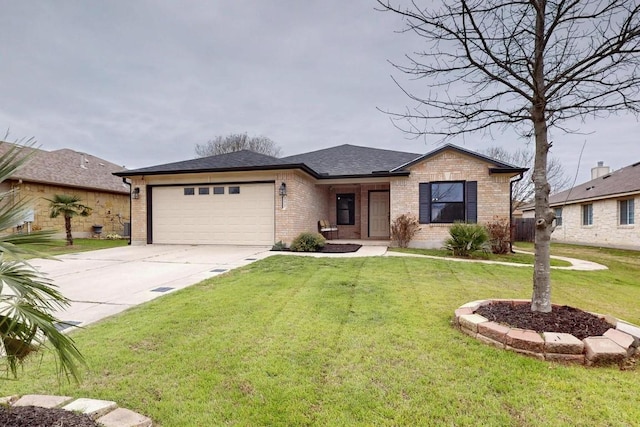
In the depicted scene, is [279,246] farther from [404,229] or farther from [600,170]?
[600,170]

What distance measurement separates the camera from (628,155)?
9320 millimetres

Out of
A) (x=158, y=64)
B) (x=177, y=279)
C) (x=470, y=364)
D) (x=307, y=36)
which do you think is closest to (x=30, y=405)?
(x=470, y=364)

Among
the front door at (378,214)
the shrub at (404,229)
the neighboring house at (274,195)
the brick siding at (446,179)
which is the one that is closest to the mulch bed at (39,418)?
the neighboring house at (274,195)

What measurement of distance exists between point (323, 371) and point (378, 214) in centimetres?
1258

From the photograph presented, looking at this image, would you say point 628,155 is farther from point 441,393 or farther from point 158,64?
point 158,64

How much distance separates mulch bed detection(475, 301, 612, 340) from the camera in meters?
3.18

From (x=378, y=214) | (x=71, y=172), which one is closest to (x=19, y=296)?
(x=378, y=214)

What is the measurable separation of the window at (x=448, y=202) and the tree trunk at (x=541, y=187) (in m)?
8.41

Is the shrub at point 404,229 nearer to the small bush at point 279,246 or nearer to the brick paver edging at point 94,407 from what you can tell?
the small bush at point 279,246

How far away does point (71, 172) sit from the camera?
685 inches

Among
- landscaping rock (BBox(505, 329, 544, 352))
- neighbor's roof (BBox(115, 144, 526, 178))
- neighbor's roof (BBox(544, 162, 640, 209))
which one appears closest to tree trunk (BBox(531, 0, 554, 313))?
landscaping rock (BBox(505, 329, 544, 352))

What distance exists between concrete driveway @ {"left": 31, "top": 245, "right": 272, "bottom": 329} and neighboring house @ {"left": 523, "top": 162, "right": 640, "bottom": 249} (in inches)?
526

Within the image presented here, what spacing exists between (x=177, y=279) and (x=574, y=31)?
7.10 m

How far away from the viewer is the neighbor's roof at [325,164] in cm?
1136
